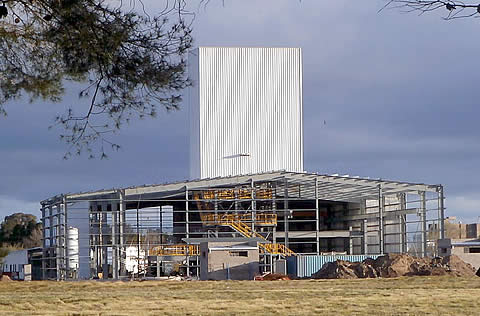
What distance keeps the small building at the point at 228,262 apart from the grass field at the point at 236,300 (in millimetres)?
22243

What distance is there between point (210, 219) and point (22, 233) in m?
60.6

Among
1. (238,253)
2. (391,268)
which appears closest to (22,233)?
(238,253)

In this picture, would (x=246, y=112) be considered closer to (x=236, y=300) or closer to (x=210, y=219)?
(x=210, y=219)

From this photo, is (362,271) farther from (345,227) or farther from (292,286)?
(345,227)

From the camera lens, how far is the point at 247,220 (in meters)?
59.9

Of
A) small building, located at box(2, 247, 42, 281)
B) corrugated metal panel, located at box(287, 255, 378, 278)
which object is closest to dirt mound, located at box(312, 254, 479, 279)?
corrugated metal panel, located at box(287, 255, 378, 278)

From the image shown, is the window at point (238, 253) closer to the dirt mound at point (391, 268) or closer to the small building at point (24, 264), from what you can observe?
the dirt mound at point (391, 268)

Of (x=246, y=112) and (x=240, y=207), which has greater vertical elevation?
(x=246, y=112)

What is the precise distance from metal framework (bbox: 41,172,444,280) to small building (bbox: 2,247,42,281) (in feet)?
7.43

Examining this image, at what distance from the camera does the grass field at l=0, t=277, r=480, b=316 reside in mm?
19422

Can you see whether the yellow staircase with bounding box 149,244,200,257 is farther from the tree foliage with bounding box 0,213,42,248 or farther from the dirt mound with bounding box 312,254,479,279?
the tree foliage with bounding box 0,213,42,248

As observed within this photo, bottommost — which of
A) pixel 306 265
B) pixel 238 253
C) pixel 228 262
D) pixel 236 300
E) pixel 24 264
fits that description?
pixel 24 264

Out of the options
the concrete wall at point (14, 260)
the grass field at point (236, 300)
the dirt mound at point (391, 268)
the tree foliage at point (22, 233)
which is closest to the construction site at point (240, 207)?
the dirt mound at point (391, 268)

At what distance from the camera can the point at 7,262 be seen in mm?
82438
